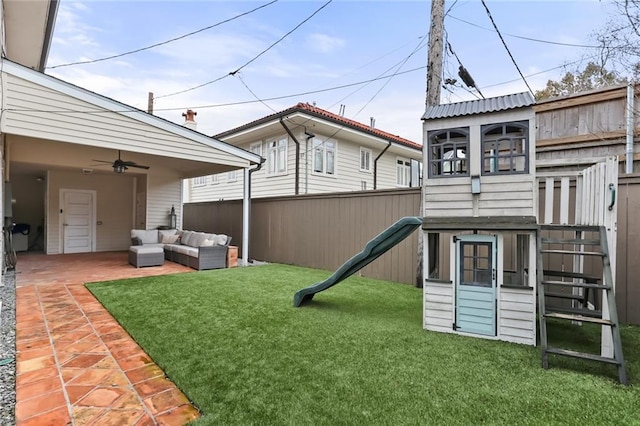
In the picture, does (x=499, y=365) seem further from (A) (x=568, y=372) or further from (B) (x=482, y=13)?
(B) (x=482, y=13)

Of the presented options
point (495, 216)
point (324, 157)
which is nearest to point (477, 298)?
point (495, 216)

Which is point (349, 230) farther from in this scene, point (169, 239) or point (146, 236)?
point (146, 236)

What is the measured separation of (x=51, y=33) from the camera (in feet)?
21.9

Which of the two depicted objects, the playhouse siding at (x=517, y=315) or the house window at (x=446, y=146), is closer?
the playhouse siding at (x=517, y=315)

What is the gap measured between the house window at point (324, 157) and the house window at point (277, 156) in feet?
3.24

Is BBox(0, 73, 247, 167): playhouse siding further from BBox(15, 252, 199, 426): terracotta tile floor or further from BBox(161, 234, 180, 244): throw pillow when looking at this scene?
BBox(161, 234, 180, 244): throw pillow

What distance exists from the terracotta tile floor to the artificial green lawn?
16 cm

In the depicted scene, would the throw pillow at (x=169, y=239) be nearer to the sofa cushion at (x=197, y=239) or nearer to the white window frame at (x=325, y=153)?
the sofa cushion at (x=197, y=239)

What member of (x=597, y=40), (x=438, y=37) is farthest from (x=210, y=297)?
(x=597, y=40)

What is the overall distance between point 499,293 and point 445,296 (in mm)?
525

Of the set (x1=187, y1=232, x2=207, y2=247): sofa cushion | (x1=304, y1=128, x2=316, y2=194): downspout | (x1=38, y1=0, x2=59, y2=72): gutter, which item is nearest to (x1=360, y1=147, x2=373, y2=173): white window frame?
(x1=304, y1=128, x2=316, y2=194): downspout

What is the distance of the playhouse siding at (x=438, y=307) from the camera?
349 cm

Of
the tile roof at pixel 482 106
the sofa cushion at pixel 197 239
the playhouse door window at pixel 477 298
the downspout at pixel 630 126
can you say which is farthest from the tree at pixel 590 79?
the sofa cushion at pixel 197 239

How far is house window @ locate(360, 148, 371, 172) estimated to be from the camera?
39.6 ft
